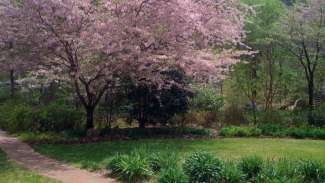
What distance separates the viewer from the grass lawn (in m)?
9.08

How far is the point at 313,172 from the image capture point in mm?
8406

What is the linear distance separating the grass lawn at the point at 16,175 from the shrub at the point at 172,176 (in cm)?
217

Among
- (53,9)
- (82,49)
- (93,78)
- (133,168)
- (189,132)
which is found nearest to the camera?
(133,168)

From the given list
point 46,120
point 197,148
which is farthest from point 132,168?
point 46,120

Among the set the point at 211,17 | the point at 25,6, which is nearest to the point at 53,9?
the point at 25,6

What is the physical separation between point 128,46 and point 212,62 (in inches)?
116

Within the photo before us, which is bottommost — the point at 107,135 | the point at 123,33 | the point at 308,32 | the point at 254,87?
the point at 107,135

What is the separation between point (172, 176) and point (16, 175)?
3391 mm

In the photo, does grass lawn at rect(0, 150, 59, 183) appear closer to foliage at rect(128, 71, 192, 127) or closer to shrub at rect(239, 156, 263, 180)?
shrub at rect(239, 156, 263, 180)

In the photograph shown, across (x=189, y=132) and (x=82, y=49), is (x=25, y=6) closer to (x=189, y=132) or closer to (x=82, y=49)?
(x=82, y=49)

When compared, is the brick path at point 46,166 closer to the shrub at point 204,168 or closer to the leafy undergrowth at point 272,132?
the shrub at point 204,168

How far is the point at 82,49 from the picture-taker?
13.9 m

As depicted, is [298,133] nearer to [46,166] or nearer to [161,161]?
[161,161]

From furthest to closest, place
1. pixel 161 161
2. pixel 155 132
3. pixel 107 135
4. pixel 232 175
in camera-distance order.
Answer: pixel 155 132
pixel 107 135
pixel 161 161
pixel 232 175
